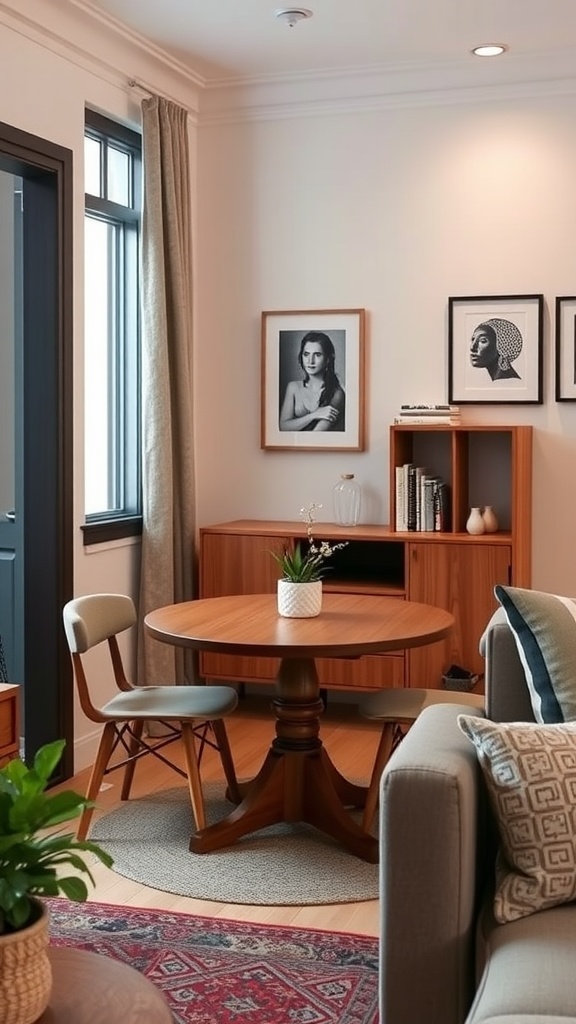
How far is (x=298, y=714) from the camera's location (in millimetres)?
3838

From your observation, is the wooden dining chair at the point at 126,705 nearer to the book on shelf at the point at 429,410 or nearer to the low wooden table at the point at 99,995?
the book on shelf at the point at 429,410

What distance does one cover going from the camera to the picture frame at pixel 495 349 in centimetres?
516

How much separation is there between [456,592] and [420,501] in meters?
0.43

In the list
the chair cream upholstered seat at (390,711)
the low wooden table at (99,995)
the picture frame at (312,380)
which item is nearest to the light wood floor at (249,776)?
the chair cream upholstered seat at (390,711)

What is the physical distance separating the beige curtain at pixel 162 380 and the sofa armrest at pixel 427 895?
3.08 m

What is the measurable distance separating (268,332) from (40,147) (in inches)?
62.7

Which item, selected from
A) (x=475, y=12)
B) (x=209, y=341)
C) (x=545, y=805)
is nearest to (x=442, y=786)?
(x=545, y=805)

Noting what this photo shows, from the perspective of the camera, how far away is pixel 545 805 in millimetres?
2096

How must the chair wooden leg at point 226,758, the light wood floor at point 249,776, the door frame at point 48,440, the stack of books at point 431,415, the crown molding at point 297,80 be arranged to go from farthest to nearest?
the stack of books at point 431,415 → the crown molding at point 297,80 → the door frame at point 48,440 → the chair wooden leg at point 226,758 → the light wood floor at point 249,776

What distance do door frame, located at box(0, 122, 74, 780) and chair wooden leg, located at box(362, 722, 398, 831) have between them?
128 centimetres

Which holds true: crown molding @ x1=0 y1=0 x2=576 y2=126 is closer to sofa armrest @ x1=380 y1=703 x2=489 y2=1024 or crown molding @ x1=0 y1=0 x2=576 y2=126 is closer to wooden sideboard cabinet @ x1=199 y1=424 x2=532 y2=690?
wooden sideboard cabinet @ x1=199 y1=424 x2=532 y2=690

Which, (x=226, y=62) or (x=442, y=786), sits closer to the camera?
(x=442, y=786)

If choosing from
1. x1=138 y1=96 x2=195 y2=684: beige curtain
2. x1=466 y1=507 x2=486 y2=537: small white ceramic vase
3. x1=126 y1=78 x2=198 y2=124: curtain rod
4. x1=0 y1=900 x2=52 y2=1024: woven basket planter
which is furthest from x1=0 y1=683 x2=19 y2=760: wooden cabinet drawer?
x1=126 y1=78 x2=198 y2=124: curtain rod

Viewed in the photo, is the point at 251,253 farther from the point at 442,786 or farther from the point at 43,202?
the point at 442,786
